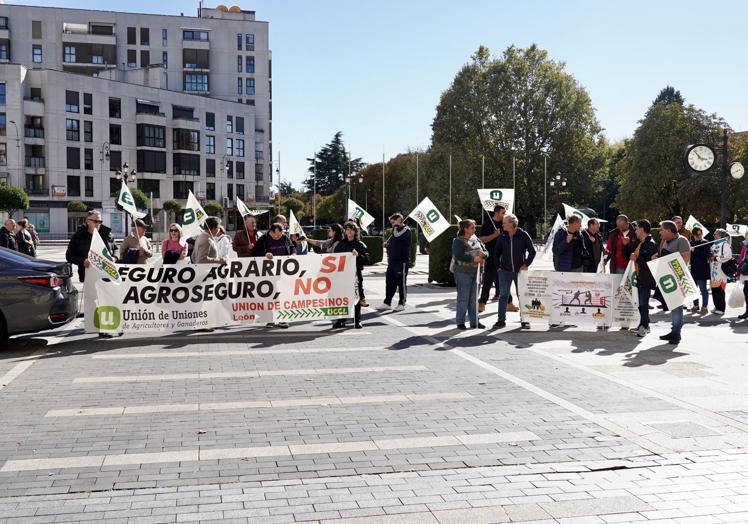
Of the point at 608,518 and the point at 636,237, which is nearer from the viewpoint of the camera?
the point at 608,518

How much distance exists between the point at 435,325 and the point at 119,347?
5.33 meters

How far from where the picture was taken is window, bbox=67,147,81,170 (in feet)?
243

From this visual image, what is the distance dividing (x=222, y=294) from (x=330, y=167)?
11048 centimetres

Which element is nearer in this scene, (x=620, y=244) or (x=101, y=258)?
(x=101, y=258)

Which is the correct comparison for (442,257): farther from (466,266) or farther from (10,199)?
(10,199)

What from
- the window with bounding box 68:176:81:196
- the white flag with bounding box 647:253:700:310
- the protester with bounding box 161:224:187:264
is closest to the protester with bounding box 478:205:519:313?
the white flag with bounding box 647:253:700:310

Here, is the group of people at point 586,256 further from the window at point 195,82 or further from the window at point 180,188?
the window at point 195,82

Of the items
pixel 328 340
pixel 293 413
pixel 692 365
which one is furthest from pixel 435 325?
pixel 293 413

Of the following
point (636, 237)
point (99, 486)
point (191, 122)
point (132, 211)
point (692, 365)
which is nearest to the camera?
point (99, 486)

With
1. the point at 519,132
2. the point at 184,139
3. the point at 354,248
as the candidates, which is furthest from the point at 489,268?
the point at 184,139

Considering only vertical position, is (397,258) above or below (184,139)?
below

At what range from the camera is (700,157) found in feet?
68.9

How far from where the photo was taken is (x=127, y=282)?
11.6 metres

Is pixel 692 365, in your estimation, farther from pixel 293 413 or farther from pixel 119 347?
pixel 119 347
